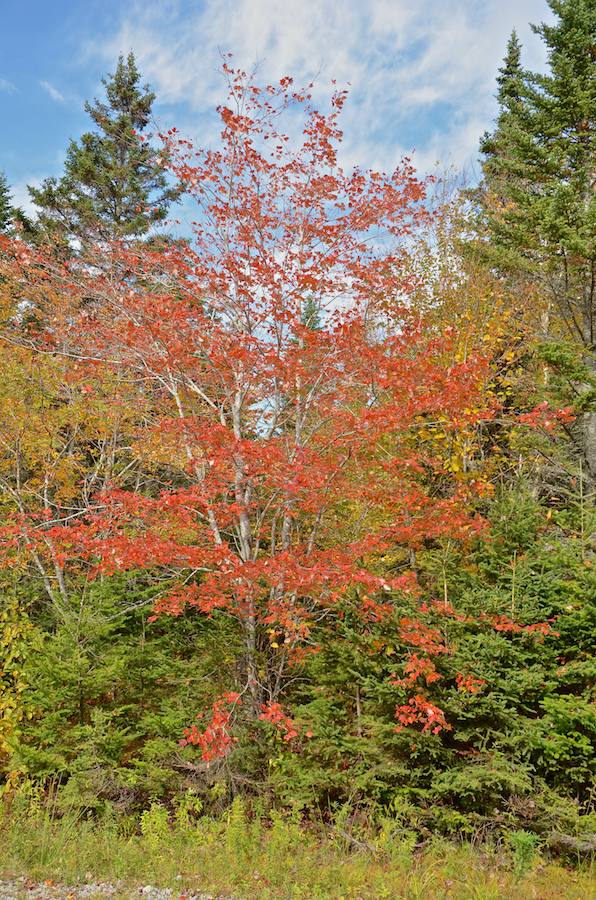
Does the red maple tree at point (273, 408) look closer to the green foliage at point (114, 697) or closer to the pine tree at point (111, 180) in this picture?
the green foliage at point (114, 697)

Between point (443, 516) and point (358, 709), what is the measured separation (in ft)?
8.59

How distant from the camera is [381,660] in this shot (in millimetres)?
5941

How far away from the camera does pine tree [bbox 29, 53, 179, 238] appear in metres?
17.5

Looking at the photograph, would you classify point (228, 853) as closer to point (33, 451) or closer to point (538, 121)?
point (33, 451)

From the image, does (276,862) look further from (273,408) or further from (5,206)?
(5,206)

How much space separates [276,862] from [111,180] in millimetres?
19589

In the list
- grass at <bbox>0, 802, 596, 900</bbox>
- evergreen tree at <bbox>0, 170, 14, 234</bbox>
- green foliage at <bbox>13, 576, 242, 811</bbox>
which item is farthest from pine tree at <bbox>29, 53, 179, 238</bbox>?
grass at <bbox>0, 802, 596, 900</bbox>

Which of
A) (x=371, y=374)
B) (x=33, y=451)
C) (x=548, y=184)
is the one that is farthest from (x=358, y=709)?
(x=548, y=184)

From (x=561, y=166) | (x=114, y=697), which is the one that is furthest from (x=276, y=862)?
(x=561, y=166)

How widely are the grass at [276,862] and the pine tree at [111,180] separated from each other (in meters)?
16.8

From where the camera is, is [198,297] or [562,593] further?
[198,297]

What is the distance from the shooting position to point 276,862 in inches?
190

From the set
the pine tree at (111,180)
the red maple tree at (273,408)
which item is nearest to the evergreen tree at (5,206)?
the pine tree at (111,180)

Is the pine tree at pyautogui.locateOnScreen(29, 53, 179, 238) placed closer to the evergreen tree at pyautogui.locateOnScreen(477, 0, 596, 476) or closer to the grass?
the evergreen tree at pyautogui.locateOnScreen(477, 0, 596, 476)
